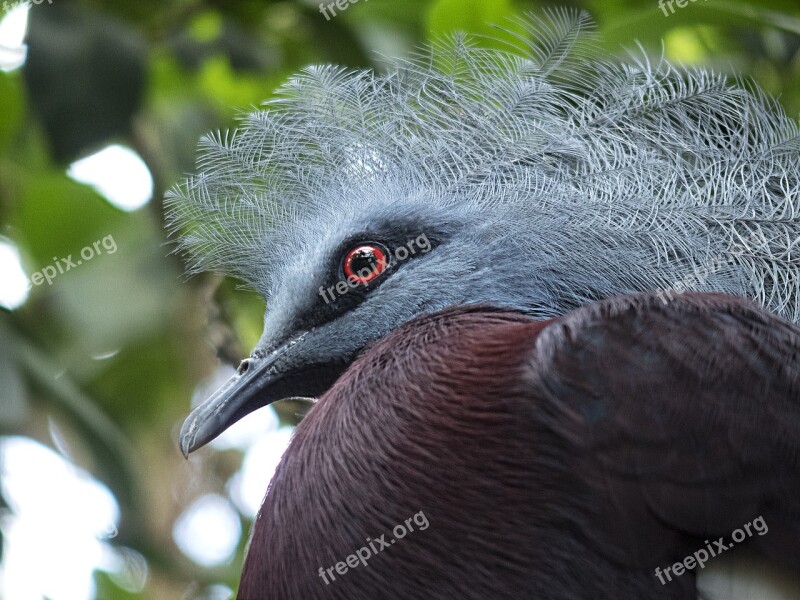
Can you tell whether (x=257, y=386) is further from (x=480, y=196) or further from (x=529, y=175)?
(x=529, y=175)

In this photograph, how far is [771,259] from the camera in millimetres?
1835

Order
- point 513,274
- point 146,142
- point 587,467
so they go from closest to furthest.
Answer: point 587,467
point 513,274
point 146,142

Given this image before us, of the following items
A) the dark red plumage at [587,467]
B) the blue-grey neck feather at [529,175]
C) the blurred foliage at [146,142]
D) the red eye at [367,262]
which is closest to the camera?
the dark red plumage at [587,467]

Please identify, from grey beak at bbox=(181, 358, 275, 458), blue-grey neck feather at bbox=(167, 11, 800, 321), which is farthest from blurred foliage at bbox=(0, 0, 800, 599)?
grey beak at bbox=(181, 358, 275, 458)

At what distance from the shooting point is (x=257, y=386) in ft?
6.39

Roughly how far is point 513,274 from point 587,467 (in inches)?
20.2

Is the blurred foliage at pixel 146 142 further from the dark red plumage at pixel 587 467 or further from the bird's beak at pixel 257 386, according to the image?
the dark red plumage at pixel 587 467

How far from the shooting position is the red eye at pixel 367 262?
1.95m

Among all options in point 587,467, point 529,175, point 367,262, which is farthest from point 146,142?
point 587,467

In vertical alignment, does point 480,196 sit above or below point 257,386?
above

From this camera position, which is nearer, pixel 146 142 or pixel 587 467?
pixel 587 467

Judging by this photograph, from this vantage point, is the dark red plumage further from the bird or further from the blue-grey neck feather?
the blue-grey neck feather

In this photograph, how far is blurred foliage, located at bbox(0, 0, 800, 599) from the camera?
2625 mm

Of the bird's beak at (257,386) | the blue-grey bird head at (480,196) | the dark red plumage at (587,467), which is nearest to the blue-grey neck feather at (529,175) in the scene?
the blue-grey bird head at (480,196)
